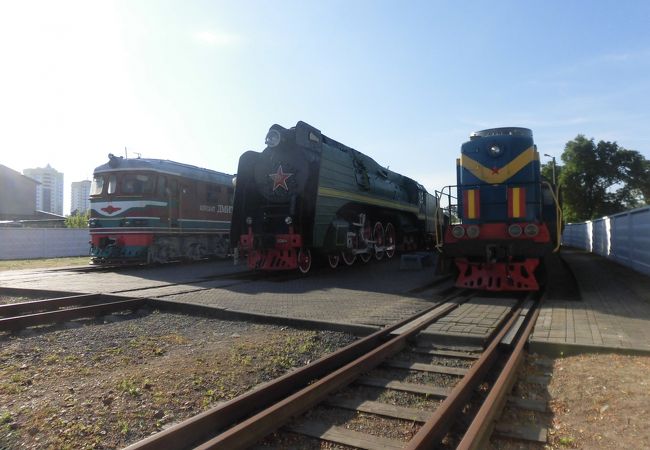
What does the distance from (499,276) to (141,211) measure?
11.1 m

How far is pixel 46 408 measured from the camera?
3.55 m

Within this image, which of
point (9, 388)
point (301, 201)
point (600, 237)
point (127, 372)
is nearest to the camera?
point (9, 388)

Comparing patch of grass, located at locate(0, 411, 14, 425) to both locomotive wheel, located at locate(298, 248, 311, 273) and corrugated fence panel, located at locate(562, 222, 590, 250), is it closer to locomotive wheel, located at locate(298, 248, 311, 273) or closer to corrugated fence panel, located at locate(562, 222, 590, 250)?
locomotive wheel, located at locate(298, 248, 311, 273)

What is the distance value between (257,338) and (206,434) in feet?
8.51

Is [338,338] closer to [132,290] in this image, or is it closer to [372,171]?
[132,290]

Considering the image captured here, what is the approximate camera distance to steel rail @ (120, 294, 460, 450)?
2.84 metres

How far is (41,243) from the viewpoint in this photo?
22.3 meters

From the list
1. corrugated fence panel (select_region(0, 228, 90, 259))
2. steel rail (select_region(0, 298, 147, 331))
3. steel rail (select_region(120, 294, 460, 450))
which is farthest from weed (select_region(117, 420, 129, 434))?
corrugated fence panel (select_region(0, 228, 90, 259))

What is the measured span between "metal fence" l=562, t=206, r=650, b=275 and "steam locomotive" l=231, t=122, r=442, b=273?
220 inches

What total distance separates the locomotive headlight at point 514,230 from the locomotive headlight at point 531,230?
4.7 inches

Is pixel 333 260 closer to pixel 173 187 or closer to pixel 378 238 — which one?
pixel 378 238

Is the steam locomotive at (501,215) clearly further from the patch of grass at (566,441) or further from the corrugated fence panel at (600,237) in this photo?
the corrugated fence panel at (600,237)

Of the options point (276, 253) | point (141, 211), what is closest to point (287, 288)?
point (276, 253)

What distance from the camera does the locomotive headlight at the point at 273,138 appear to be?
38.8 feet
